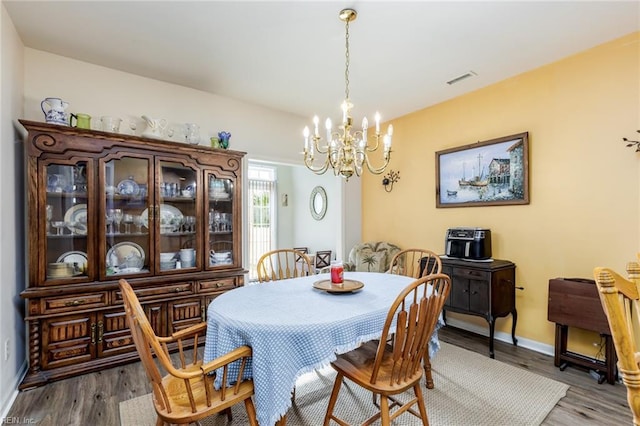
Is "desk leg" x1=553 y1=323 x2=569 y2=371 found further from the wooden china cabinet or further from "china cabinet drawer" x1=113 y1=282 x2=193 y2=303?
"china cabinet drawer" x1=113 y1=282 x2=193 y2=303

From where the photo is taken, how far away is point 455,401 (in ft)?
6.85

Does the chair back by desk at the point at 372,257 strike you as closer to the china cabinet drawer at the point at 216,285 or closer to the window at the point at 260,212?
the china cabinet drawer at the point at 216,285

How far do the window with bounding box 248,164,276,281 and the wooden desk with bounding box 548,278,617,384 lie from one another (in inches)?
185

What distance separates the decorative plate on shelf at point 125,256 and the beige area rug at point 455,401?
1123 millimetres

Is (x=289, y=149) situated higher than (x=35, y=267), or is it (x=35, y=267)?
(x=289, y=149)

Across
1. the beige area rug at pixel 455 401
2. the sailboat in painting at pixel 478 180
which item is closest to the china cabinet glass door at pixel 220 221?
the beige area rug at pixel 455 401

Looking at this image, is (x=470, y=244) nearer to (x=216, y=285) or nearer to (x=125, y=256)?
(x=216, y=285)

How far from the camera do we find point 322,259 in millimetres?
5102

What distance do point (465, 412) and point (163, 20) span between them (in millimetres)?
3354

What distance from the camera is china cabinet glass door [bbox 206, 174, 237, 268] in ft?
10.3

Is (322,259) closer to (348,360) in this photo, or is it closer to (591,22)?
(348,360)

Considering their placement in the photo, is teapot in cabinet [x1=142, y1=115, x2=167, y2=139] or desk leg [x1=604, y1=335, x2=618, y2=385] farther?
teapot in cabinet [x1=142, y1=115, x2=167, y2=139]

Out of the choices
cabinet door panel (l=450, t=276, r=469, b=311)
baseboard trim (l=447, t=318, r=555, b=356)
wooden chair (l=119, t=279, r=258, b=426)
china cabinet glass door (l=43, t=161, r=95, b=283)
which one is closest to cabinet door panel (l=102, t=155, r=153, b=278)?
china cabinet glass door (l=43, t=161, r=95, b=283)

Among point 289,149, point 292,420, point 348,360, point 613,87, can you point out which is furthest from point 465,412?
point 289,149
